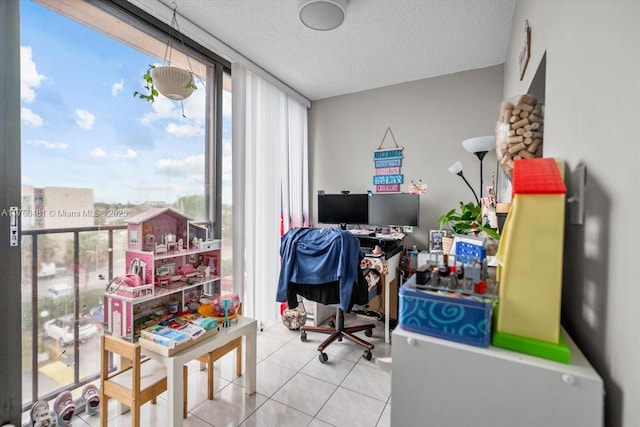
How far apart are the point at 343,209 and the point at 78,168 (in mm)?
2259

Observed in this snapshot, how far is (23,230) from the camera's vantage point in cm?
147

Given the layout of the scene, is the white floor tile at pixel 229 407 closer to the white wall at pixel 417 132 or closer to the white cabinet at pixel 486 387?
the white cabinet at pixel 486 387

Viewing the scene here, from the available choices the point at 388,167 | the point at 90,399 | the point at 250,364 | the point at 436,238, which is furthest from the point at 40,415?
the point at 388,167

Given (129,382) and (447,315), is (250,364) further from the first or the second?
(447,315)

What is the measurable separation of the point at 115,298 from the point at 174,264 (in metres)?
0.37

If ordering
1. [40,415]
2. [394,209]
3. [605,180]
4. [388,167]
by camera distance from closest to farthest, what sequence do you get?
[605,180]
[40,415]
[394,209]
[388,167]

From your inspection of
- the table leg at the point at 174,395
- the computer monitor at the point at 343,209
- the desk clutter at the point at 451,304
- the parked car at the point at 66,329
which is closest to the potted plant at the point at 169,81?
the parked car at the point at 66,329

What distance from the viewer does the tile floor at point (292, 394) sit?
5.41ft

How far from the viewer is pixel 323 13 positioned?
72.9 inches

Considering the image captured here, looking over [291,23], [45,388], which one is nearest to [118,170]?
[45,388]

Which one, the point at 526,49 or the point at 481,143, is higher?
the point at 526,49

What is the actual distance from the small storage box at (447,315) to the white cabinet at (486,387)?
0.7 inches

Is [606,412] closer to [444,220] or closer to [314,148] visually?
[444,220]

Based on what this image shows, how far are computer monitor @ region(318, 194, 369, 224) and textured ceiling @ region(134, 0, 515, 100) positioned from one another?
1.22 meters
